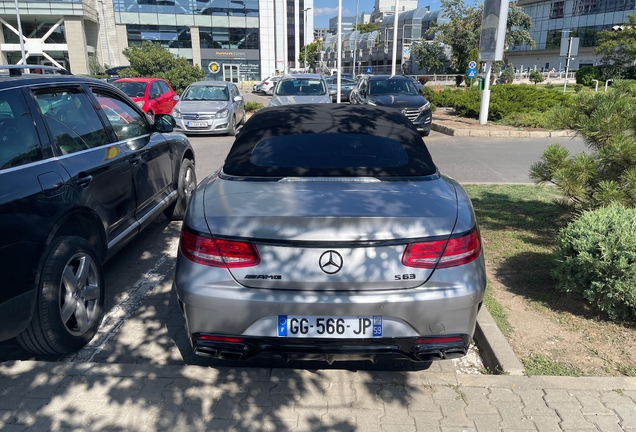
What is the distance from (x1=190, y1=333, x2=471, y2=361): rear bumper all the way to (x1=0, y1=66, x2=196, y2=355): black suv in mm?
1046

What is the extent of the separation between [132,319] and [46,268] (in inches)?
42.8

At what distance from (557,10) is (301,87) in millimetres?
77602

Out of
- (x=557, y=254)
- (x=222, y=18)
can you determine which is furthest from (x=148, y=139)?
(x=222, y=18)

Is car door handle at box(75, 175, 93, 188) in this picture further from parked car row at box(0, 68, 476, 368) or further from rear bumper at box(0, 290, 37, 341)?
rear bumper at box(0, 290, 37, 341)

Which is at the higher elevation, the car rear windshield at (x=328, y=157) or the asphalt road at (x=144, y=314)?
the car rear windshield at (x=328, y=157)

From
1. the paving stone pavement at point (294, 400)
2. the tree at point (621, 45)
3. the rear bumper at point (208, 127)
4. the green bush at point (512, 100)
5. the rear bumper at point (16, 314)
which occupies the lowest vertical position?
the paving stone pavement at point (294, 400)

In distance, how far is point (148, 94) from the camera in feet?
55.3

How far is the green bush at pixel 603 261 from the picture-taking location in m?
3.54

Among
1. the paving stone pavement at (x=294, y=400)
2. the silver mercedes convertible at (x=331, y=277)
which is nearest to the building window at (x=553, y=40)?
the paving stone pavement at (x=294, y=400)

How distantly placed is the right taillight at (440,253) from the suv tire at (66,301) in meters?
2.20

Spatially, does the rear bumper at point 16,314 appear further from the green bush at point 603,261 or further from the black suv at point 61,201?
the green bush at point 603,261

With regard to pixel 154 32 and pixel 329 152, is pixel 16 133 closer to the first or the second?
pixel 329 152

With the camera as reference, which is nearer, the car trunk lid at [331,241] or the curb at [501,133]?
the car trunk lid at [331,241]

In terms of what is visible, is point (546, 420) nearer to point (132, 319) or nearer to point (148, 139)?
point (132, 319)
